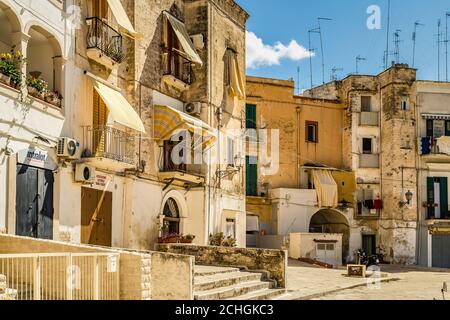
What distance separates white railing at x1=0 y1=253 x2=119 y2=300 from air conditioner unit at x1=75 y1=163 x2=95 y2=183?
5.46 metres

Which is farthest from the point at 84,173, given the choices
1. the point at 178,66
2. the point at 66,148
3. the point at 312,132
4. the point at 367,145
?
the point at 367,145

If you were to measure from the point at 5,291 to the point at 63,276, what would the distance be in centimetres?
112

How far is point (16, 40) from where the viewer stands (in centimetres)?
1483

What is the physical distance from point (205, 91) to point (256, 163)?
1270 centimetres

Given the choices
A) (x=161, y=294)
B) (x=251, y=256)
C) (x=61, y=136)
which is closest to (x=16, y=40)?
(x=61, y=136)

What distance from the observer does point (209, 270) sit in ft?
53.9

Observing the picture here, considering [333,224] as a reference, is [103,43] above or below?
above

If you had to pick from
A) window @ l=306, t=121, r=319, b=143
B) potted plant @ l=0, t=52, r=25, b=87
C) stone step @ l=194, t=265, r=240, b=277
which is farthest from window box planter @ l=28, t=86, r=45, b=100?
window @ l=306, t=121, r=319, b=143

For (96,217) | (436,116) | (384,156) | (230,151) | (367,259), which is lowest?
(367,259)

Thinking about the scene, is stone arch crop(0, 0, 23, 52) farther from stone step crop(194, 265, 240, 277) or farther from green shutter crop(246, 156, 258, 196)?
green shutter crop(246, 156, 258, 196)

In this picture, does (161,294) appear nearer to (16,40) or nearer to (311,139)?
(16,40)

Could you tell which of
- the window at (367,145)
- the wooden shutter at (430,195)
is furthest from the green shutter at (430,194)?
the window at (367,145)

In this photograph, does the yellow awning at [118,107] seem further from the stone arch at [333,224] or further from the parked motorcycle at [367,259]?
the stone arch at [333,224]

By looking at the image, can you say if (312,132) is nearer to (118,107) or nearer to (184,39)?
(184,39)
